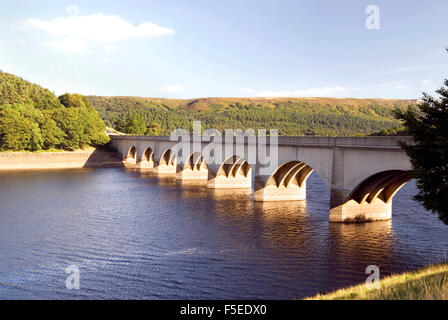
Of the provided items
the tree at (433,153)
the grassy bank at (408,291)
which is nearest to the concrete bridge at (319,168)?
the tree at (433,153)

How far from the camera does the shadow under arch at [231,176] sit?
63.7 meters

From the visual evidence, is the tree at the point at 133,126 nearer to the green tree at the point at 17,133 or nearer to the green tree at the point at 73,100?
the green tree at the point at 73,100

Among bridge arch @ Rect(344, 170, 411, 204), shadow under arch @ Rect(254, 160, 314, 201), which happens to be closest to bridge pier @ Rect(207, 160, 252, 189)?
shadow under arch @ Rect(254, 160, 314, 201)

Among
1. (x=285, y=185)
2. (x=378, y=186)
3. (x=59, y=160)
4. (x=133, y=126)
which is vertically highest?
(x=133, y=126)

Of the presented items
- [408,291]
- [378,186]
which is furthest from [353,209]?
[408,291]

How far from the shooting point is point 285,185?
51438mm

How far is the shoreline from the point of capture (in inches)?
3588

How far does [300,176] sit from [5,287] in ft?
121

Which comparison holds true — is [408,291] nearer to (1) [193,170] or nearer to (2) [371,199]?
(2) [371,199]

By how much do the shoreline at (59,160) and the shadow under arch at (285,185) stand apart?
62.4m

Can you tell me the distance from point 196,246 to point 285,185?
22320 mm

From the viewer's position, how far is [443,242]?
3256 centimetres

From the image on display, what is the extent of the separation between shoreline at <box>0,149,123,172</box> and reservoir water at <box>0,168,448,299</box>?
43.1m
